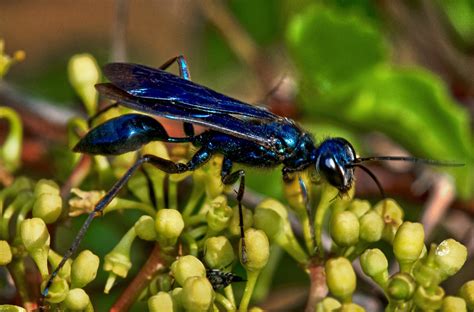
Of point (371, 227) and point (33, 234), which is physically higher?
point (371, 227)

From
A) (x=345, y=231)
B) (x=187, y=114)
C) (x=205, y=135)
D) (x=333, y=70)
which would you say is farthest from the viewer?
(x=333, y=70)

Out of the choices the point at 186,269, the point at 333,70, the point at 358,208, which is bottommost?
the point at 186,269

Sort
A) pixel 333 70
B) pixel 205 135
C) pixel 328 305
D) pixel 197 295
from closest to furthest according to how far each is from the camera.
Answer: pixel 197 295
pixel 328 305
pixel 205 135
pixel 333 70

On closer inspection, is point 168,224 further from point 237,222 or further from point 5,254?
point 5,254

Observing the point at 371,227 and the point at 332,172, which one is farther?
the point at 332,172

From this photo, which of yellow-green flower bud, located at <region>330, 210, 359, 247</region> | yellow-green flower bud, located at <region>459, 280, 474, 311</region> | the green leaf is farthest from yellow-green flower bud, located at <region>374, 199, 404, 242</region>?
the green leaf

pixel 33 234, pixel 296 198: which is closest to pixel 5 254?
pixel 33 234

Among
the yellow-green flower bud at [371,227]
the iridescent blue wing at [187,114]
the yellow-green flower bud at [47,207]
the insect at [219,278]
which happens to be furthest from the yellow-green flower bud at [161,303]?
the iridescent blue wing at [187,114]

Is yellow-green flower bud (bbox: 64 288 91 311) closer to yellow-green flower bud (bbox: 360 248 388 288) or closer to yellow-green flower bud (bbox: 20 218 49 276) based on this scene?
yellow-green flower bud (bbox: 20 218 49 276)
